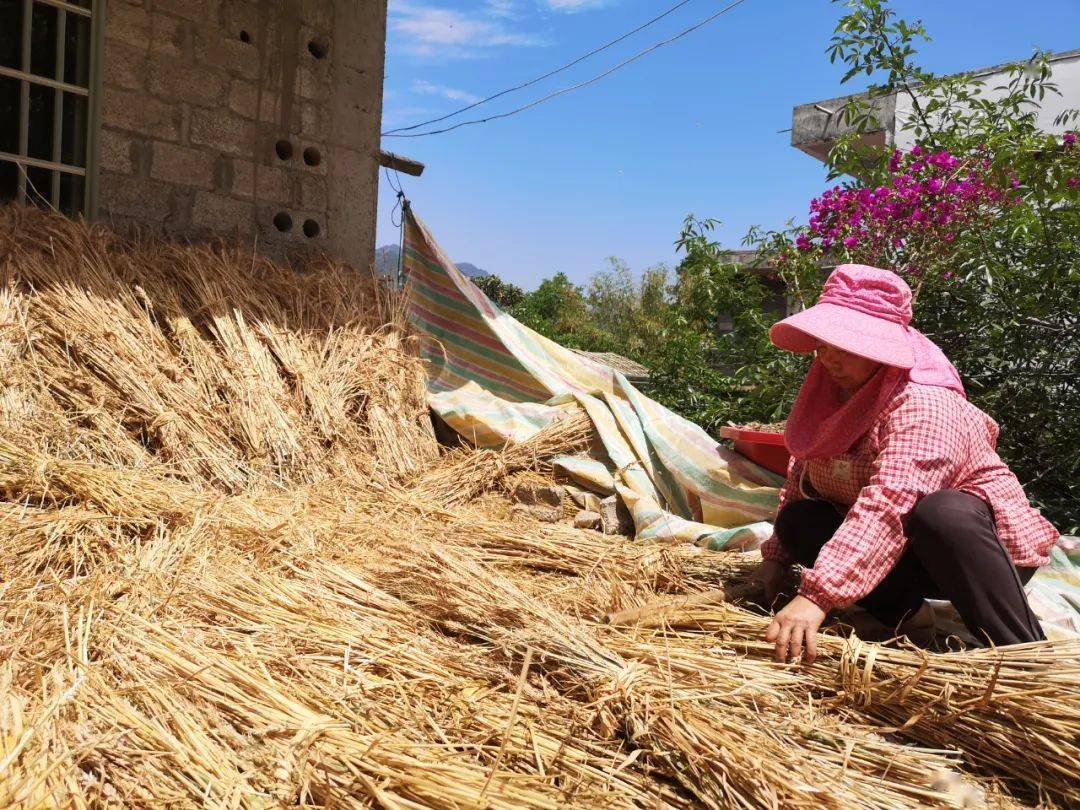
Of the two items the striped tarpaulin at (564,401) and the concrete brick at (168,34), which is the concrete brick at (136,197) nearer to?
the concrete brick at (168,34)

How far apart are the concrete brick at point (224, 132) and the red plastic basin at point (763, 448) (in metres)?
3.12

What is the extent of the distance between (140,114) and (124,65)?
0.24 metres

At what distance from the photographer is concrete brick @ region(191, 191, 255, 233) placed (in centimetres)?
469

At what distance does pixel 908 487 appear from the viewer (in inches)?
75.5

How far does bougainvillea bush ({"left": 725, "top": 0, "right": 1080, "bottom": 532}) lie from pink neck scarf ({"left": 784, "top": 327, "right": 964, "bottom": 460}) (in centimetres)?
151

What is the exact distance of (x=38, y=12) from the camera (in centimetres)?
425

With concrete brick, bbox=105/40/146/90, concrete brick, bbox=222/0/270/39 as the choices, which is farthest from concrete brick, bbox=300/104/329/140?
concrete brick, bbox=105/40/146/90

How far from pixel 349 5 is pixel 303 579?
4.16 meters

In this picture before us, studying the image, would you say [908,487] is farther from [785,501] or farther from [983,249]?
[983,249]

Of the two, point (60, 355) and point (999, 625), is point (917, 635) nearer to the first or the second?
point (999, 625)

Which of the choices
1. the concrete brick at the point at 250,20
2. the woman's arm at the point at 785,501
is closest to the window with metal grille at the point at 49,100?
the concrete brick at the point at 250,20

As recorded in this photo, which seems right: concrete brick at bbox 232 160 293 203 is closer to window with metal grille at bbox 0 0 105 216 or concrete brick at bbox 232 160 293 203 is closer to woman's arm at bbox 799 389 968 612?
window with metal grille at bbox 0 0 105 216

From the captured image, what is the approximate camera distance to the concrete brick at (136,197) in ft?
14.3

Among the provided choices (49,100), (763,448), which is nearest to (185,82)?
(49,100)
